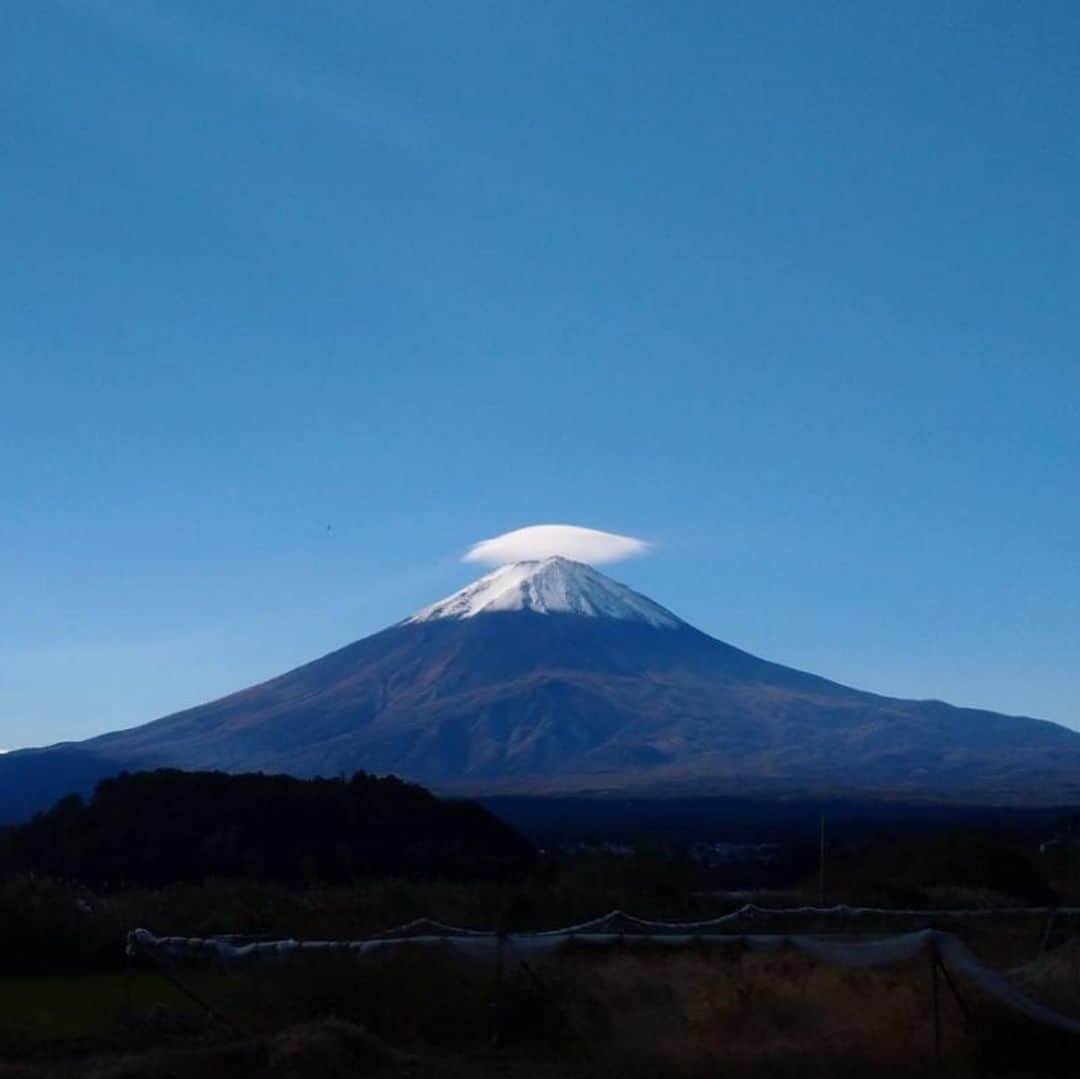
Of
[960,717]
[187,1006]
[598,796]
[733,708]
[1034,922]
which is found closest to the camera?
[187,1006]

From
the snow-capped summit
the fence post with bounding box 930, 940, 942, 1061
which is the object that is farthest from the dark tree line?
the snow-capped summit

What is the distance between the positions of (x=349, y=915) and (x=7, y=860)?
22.6 m

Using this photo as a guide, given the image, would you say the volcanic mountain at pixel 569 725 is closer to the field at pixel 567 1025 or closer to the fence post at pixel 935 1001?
the field at pixel 567 1025

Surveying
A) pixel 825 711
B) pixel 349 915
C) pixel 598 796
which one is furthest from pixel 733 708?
pixel 349 915

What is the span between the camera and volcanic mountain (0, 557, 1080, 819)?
439 feet

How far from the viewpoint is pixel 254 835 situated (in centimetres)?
4488

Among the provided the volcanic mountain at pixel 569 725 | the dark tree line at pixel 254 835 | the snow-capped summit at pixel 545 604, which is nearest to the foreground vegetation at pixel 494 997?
the dark tree line at pixel 254 835

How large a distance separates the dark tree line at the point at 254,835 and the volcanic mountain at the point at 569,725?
64.7 m

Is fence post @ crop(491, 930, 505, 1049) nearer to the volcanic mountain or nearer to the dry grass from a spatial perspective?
the dry grass

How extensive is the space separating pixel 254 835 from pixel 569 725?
111 meters

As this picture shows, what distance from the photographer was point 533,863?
43.9 meters

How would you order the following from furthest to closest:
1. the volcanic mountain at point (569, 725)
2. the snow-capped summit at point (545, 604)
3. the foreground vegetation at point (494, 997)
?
the snow-capped summit at point (545, 604)
the volcanic mountain at point (569, 725)
the foreground vegetation at point (494, 997)

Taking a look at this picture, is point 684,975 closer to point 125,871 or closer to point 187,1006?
point 187,1006

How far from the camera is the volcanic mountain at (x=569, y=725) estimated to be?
134m
